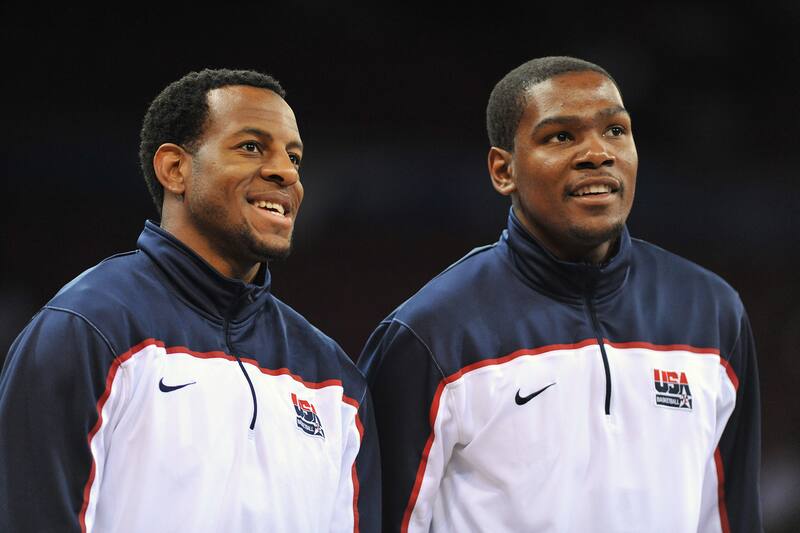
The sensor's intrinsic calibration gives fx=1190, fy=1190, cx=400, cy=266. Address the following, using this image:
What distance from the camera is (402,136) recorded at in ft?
19.1

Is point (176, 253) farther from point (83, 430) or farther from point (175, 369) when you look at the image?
point (83, 430)

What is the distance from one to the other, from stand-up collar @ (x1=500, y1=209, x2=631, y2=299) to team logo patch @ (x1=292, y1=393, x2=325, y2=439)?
582mm

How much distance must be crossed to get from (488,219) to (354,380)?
344cm

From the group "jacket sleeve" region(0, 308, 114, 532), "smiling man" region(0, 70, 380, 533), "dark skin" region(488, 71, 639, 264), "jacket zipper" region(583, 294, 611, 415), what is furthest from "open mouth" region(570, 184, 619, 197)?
"jacket sleeve" region(0, 308, 114, 532)

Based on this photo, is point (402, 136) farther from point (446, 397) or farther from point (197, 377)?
point (197, 377)

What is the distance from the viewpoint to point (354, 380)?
98.3 inches

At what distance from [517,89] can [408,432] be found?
0.81 metres

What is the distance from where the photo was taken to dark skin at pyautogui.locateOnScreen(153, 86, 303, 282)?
2.39 m

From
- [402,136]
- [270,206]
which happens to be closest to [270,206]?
[270,206]

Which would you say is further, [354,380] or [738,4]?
Result: [738,4]

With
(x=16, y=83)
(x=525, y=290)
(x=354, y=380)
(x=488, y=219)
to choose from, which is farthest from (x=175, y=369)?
(x=488, y=219)

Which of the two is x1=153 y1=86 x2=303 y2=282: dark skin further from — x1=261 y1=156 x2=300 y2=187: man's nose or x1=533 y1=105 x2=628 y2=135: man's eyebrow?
x1=533 y1=105 x2=628 y2=135: man's eyebrow

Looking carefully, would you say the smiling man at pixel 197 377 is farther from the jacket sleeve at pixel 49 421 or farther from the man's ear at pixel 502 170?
the man's ear at pixel 502 170

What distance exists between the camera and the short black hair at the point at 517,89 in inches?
104
